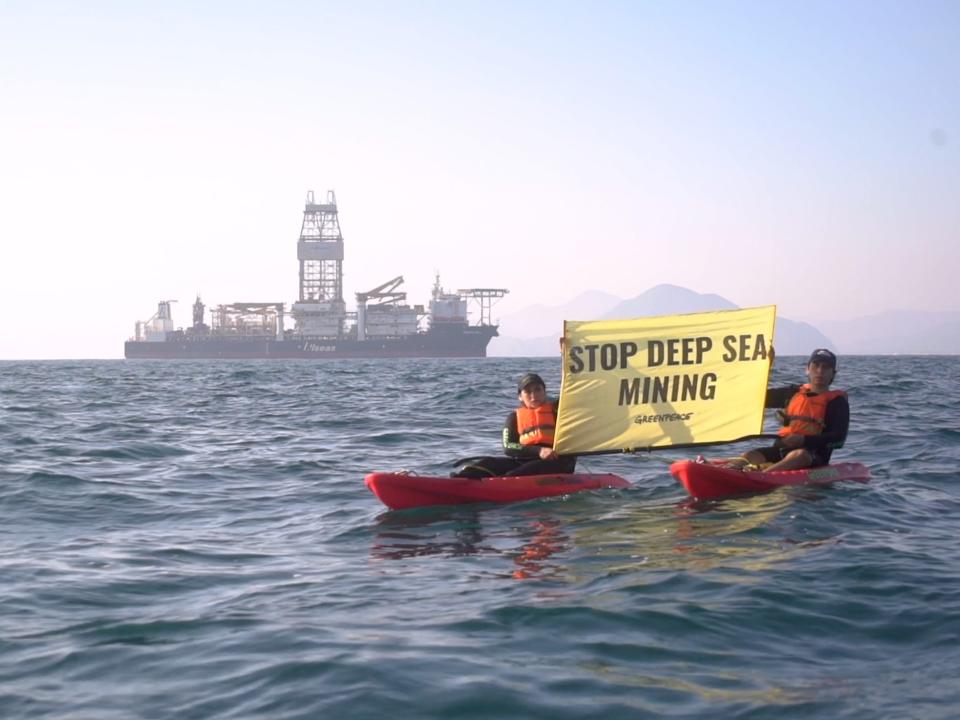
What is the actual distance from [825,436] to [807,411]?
40 cm

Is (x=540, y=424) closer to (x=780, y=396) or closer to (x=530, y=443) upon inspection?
(x=530, y=443)

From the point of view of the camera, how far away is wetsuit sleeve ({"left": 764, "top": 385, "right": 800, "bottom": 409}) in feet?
44.7

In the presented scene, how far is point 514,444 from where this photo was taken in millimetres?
13281

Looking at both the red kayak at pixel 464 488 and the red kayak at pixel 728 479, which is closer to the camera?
the red kayak at pixel 464 488

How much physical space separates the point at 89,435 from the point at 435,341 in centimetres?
12222

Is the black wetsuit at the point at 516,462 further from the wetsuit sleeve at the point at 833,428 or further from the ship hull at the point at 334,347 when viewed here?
the ship hull at the point at 334,347

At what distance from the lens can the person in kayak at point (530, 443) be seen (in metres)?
12.9

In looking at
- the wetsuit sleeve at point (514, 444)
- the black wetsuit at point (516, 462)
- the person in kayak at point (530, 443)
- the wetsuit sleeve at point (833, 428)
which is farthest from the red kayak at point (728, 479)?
the wetsuit sleeve at point (514, 444)

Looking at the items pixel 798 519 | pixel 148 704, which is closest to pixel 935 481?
pixel 798 519

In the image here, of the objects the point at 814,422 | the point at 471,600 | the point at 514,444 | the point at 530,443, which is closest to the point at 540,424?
the point at 530,443

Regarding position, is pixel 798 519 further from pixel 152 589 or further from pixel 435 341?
pixel 435 341

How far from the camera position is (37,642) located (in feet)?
22.7

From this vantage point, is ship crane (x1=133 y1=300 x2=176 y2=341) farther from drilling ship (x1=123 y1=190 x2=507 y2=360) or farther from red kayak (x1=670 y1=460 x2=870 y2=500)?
red kayak (x1=670 y1=460 x2=870 y2=500)

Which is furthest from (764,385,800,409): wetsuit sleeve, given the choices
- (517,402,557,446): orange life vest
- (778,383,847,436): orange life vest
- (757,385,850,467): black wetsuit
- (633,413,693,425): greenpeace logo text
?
(517,402,557,446): orange life vest
